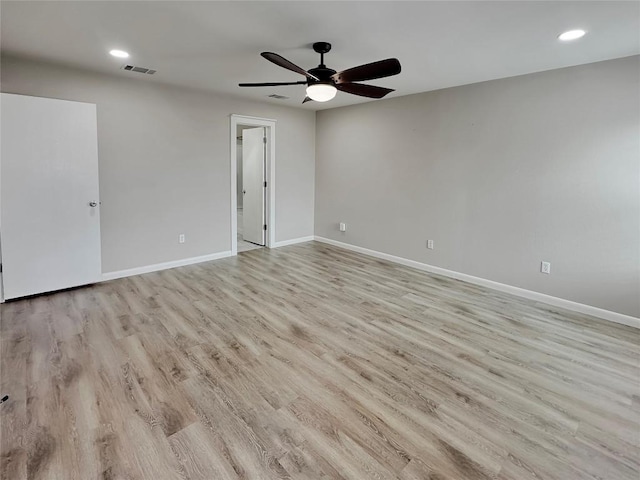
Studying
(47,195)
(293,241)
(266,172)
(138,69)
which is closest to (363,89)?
(138,69)

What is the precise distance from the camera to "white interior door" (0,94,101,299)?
351cm

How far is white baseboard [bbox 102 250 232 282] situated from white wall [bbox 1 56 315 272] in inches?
2.4

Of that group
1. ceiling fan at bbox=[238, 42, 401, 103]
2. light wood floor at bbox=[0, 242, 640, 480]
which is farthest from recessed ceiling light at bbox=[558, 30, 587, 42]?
light wood floor at bbox=[0, 242, 640, 480]

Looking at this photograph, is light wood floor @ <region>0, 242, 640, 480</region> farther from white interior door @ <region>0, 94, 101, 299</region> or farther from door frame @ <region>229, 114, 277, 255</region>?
door frame @ <region>229, 114, 277, 255</region>

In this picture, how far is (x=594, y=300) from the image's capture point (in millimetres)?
3621

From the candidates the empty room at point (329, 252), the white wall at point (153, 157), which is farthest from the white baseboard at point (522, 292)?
the white wall at point (153, 157)

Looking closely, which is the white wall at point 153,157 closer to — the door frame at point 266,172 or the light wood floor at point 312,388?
the door frame at point 266,172

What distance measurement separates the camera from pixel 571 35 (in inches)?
108

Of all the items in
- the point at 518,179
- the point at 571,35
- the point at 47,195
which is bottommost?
the point at 47,195

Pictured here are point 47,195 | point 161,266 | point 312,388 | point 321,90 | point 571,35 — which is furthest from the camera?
point 161,266

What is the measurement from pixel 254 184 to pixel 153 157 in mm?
2135

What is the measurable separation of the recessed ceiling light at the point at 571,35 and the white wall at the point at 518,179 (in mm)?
887

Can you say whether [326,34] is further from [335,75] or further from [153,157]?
[153,157]

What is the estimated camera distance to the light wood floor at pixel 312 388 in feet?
5.74
